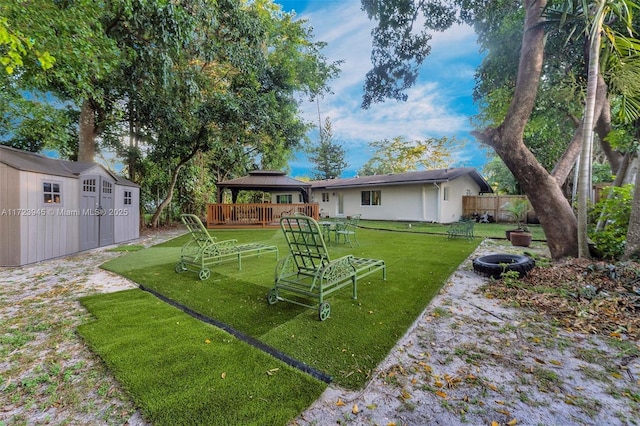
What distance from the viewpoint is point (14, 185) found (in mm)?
5699

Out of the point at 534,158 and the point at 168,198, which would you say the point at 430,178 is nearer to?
Answer: the point at 534,158

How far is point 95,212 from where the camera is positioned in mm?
7949

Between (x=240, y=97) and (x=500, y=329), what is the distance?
12.8m

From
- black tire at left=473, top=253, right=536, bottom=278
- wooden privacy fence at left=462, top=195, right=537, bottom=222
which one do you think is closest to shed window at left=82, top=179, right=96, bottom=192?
black tire at left=473, top=253, right=536, bottom=278

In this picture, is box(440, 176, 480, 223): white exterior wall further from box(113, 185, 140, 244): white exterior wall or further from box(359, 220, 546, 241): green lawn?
box(113, 185, 140, 244): white exterior wall

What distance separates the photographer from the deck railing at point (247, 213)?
44.9 ft

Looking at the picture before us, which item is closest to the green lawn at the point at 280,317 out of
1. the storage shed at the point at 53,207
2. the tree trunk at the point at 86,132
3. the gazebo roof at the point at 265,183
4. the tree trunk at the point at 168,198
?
the storage shed at the point at 53,207

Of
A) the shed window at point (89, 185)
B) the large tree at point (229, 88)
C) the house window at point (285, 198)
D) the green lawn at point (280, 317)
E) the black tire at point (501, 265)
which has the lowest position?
the green lawn at point (280, 317)

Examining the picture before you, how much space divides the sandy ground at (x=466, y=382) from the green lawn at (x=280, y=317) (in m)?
0.14

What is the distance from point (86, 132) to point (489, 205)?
833 inches

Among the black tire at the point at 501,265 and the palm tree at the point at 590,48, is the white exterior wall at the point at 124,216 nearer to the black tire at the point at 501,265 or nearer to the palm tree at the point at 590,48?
the black tire at the point at 501,265

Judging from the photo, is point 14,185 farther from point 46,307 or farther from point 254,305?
point 254,305

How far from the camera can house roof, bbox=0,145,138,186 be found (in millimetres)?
5808

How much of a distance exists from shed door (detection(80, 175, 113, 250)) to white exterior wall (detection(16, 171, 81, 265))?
0.21 meters
